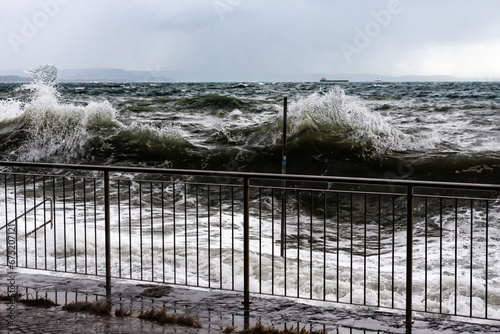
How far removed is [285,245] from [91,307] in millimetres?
2485

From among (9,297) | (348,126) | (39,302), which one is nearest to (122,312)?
(39,302)

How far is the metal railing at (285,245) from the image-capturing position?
17.6ft

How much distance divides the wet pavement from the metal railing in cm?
16

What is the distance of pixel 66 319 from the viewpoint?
4855 millimetres

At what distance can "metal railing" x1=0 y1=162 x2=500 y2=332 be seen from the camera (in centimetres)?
536

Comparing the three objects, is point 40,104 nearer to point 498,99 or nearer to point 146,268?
point 146,268

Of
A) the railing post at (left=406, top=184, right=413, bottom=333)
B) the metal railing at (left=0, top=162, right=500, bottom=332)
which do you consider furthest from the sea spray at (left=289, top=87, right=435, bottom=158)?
the railing post at (left=406, top=184, right=413, bottom=333)

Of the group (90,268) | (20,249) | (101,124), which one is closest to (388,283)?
(90,268)

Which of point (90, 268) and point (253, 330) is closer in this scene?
point (253, 330)

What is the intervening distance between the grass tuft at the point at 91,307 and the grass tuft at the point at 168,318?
1.09 ft

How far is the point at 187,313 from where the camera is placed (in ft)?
16.6

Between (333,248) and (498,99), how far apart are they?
31891 mm

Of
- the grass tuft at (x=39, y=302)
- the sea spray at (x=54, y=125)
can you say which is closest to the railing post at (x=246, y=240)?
the grass tuft at (x=39, y=302)

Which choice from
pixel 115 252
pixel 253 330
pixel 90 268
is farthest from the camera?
pixel 115 252
